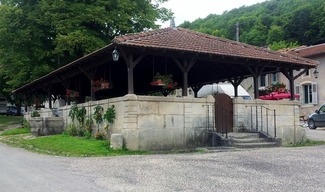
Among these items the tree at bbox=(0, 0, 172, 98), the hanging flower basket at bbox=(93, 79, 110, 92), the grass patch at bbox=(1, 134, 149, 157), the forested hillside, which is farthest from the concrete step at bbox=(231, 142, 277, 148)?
the forested hillside

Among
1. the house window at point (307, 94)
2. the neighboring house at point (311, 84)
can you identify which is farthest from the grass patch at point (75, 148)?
the house window at point (307, 94)

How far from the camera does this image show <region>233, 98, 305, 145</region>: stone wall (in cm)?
1725

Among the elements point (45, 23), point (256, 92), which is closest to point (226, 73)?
point (256, 92)

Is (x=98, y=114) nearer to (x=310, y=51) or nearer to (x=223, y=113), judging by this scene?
(x=223, y=113)

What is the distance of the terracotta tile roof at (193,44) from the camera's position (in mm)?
14281

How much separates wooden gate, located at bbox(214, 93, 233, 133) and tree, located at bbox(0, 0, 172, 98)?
39.4ft

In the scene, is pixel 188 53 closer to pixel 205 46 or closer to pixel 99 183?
pixel 205 46

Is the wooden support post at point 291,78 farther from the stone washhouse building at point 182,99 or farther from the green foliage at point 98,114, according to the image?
the green foliage at point 98,114

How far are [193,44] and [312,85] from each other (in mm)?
26872

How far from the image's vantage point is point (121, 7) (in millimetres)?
27328

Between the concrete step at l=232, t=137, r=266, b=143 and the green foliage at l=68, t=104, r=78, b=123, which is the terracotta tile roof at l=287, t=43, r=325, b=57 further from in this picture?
the green foliage at l=68, t=104, r=78, b=123

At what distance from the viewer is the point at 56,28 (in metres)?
→ 26.3

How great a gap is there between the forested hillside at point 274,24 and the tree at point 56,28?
27231 millimetres

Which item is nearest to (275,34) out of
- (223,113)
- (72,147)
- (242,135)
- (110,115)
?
(223,113)
